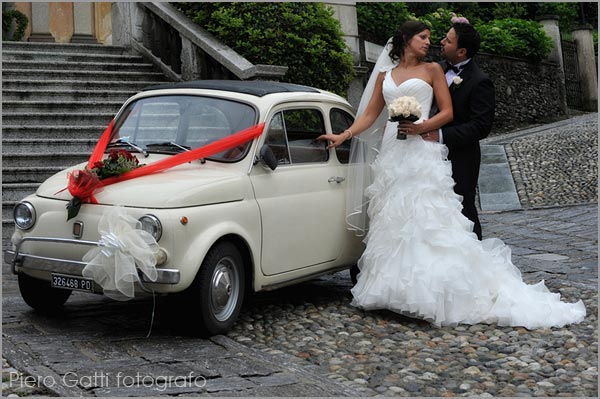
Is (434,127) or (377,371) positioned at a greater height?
(434,127)

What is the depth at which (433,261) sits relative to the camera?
6.49 m

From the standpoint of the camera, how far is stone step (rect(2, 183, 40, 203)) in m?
9.96

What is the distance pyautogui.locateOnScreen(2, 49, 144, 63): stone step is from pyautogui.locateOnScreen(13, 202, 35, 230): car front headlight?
8.00 m

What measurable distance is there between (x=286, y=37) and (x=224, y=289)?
7.23 m

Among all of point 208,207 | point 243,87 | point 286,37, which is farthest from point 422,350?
point 286,37

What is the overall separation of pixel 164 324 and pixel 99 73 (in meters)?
8.00

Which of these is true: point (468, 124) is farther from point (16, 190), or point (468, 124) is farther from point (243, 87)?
point (16, 190)

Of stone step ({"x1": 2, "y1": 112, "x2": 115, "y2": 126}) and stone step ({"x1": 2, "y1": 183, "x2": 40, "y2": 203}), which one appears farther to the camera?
stone step ({"x1": 2, "y1": 112, "x2": 115, "y2": 126})

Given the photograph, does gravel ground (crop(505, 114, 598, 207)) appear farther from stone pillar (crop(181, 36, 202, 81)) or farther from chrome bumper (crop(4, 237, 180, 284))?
chrome bumper (crop(4, 237, 180, 284))

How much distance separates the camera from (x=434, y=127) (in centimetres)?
692

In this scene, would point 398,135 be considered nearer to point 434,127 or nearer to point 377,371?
point 434,127

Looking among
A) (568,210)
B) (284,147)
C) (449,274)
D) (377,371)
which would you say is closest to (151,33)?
(568,210)

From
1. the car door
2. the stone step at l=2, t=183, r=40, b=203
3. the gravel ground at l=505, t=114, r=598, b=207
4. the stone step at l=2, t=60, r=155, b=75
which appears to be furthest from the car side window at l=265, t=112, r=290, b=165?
the stone step at l=2, t=60, r=155, b=75

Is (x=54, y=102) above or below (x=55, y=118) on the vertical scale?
above
